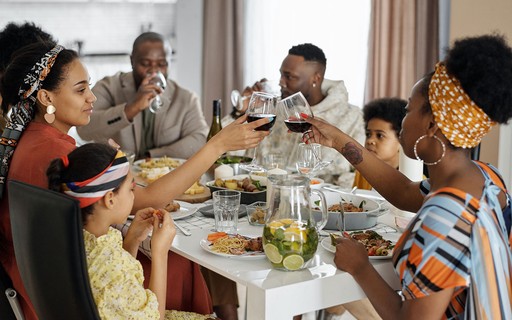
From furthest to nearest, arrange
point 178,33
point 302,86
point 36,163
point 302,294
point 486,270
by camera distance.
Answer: point 178,33 → point 302,86 → point 36,163 → point 302,294 → point 486,270

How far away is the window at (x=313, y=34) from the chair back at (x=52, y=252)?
3240 mm

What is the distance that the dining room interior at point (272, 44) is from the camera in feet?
5.63

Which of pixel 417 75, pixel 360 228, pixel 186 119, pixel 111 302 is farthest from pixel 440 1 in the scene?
pixel 111 302

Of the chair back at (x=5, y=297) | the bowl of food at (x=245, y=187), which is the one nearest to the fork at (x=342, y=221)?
the bowl of food at (x=245, y=187)

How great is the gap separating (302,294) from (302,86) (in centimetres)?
213

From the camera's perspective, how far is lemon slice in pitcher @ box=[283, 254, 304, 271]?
64.1 inches

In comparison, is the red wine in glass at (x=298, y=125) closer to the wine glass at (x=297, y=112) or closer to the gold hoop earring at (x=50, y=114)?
the wine glass at (x=297, y=112)

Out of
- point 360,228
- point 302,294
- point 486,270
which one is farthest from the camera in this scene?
point 360,228

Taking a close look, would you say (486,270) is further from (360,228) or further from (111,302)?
(111,302)

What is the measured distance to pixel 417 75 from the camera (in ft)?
13.0

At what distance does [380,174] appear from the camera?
6.68 feet

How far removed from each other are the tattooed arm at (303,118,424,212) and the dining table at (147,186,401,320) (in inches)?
12.0

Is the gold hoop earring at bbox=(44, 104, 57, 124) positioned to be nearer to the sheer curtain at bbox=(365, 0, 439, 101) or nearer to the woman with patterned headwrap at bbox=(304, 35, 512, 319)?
the woman with patterned headwrap at bbox=(304, 35, 512, 319)

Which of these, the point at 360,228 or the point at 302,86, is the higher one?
the point at 302,86
